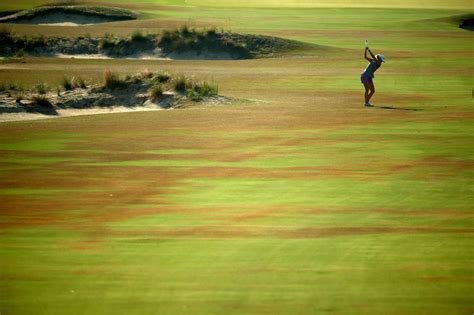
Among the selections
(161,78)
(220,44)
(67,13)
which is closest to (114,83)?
(161,78)

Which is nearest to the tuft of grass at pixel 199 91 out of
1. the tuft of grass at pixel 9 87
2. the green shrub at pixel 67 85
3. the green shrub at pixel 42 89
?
the green shrub at pixel 67 85

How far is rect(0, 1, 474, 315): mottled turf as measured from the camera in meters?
13.2

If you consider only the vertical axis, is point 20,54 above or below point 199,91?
below

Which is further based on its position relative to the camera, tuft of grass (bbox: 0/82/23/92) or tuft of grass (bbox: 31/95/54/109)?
tuft of grass (bbox: 0/82/23/92)

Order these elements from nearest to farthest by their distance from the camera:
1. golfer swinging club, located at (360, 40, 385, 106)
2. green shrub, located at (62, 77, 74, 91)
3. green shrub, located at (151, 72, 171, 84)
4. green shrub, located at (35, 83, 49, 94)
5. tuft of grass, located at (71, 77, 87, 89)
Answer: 1. golfer swinging club, located at (360, 40, 385, 106)
2. green shrub, located at (35, 83, 49, 94)
3. green shrub, located at (62, 77, 74, 91)
4. tuft of grass, located at (71, 77, 87, 89)
5. green shrub, located at (151, 72, 171, 84)

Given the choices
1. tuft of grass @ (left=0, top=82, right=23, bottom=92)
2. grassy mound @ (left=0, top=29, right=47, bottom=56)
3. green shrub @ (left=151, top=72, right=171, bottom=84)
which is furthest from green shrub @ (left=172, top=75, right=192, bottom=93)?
grassy mound @ (left=0, top=29, right=47, bottom=56)

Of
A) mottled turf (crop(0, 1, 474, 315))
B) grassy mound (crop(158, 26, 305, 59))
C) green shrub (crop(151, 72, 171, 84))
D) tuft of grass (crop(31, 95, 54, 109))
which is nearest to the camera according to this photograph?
mottled turf (crop(0, 1, 474, 315))

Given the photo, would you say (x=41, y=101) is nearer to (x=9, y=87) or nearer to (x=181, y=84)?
(x=9, y=87)

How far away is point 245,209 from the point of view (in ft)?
61.1

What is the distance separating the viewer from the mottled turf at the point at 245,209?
43.3 feet

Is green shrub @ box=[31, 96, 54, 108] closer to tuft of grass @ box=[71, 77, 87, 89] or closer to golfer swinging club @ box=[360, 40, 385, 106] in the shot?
tuft of grass @ box=[71, 77, 87, 89]

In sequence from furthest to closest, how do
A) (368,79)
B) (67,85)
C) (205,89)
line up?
(67,85) < (205,89) < (368,79)

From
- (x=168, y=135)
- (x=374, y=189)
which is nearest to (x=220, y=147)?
(x=168, y=135)

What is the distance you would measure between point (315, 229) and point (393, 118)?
51.9ft
